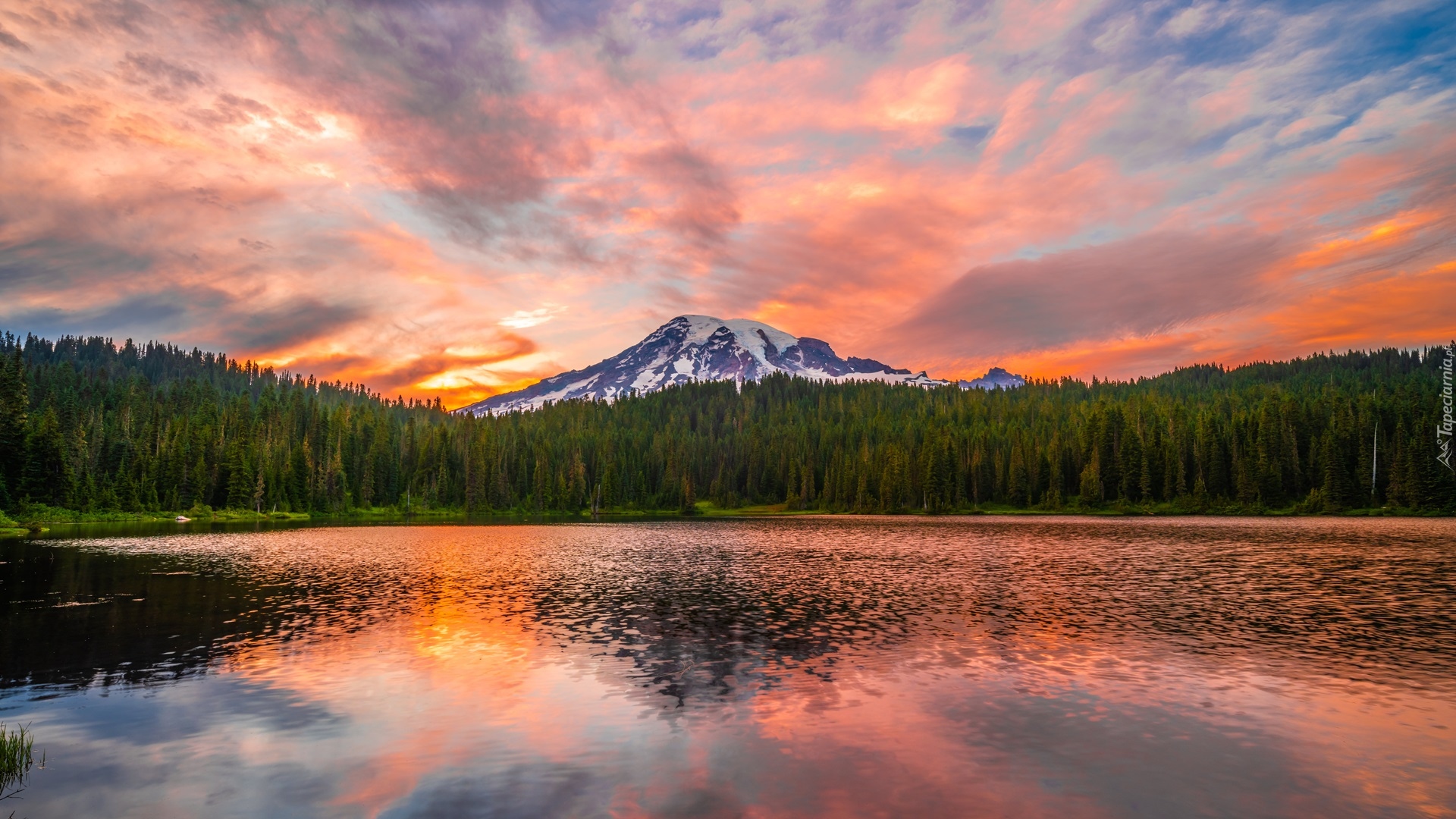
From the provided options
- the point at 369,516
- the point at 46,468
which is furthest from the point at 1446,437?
the point at 46,468

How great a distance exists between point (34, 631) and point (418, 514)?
175383mm

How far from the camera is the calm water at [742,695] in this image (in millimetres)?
16000

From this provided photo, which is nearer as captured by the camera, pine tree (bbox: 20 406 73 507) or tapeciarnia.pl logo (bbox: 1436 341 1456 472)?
pine tree (bbox: 20 406 73 507)

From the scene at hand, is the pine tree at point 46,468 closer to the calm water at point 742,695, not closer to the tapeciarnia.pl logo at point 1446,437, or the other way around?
the calm water at point 742,695

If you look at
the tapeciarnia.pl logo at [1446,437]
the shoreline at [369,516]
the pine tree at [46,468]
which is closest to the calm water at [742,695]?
the shoreline at [369,516]

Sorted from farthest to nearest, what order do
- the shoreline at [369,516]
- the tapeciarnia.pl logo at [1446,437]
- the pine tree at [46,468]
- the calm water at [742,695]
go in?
the tapeciarnia.pl logo at [1446,437], the shoreline at [369,516], the pine tree at [46,468], the calm water at [742,695]

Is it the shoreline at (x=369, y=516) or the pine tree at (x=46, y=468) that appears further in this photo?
the shoreline at (x=369, y=516)

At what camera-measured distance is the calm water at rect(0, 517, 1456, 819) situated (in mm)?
16000

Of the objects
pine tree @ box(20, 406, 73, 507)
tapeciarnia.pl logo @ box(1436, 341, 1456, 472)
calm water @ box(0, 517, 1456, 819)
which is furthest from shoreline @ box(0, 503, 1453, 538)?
calm water @ box(0, 517, 1456, 819)

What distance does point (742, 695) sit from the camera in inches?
932

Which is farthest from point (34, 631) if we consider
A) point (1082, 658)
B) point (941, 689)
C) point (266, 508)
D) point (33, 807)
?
point (266, 508)

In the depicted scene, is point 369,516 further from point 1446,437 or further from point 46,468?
point 1446,437

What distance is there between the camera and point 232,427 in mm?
196375

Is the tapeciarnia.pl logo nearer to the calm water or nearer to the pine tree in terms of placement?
the calm water
